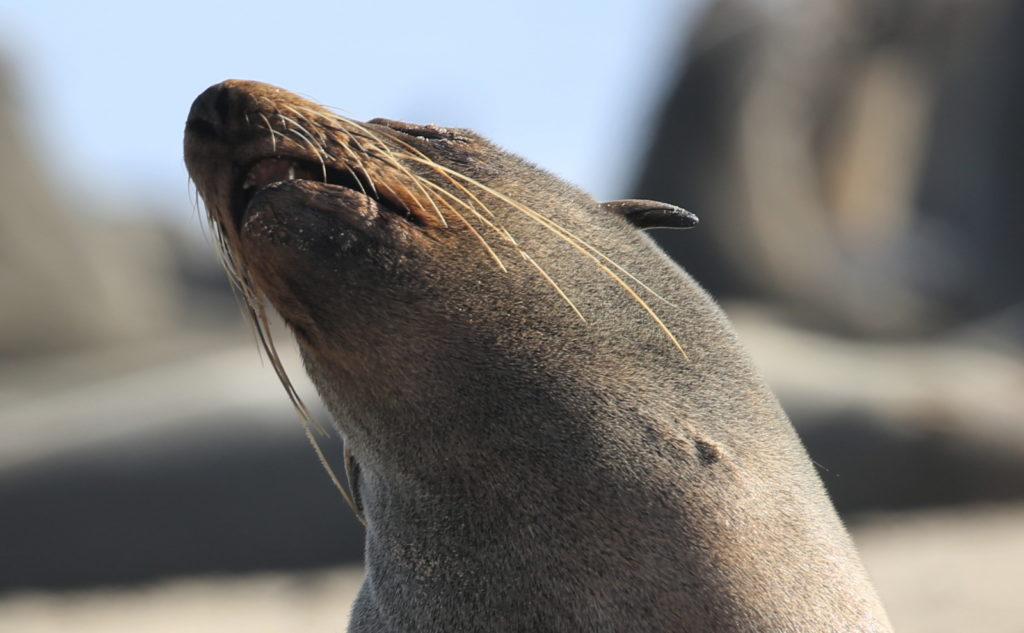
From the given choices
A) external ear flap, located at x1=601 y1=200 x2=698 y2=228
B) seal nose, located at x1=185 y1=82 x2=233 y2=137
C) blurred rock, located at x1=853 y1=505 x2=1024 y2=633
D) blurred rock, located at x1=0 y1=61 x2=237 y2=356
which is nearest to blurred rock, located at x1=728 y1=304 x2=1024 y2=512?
blurred rock, located at x1=853 y1=505 x2=1024 y2=633

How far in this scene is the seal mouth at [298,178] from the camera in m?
2.28

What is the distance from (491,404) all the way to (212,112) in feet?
2.27

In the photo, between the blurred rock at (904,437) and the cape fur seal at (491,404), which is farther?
the blurred rock at (904,437)

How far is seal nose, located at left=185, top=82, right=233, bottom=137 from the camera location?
2.26m

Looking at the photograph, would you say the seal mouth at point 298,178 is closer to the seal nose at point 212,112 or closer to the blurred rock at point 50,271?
the seal nose at point 212,112

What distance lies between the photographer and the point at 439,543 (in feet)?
7.62

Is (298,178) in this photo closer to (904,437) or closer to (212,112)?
(212,112)

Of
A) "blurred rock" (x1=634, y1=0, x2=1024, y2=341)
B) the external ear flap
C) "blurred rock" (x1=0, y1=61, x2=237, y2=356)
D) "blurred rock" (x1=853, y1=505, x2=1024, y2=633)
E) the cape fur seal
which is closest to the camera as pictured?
the cape fur seal

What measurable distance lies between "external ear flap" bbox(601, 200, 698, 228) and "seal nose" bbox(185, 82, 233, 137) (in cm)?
82

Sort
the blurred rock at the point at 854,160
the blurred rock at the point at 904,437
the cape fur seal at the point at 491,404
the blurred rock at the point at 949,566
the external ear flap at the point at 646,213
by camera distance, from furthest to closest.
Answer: the blurred rock at the point at 854,160
the blurred rock at the point at 904,437
the blurred rock at the point at 949,566
the external ear flap at the point at 646,213
the cape fur seal at the point at 491,404

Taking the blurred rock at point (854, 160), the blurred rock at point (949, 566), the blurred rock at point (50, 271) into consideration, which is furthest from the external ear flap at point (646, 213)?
the blurred rock at point (50, 271)

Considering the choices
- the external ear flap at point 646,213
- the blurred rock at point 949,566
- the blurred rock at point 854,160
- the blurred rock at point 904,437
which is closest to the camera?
the external ear flap at point 646,213

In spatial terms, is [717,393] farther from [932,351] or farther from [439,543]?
[932,351]

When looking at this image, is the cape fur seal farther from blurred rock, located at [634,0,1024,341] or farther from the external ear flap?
blurred rock, located at [634,0,1024,341]
